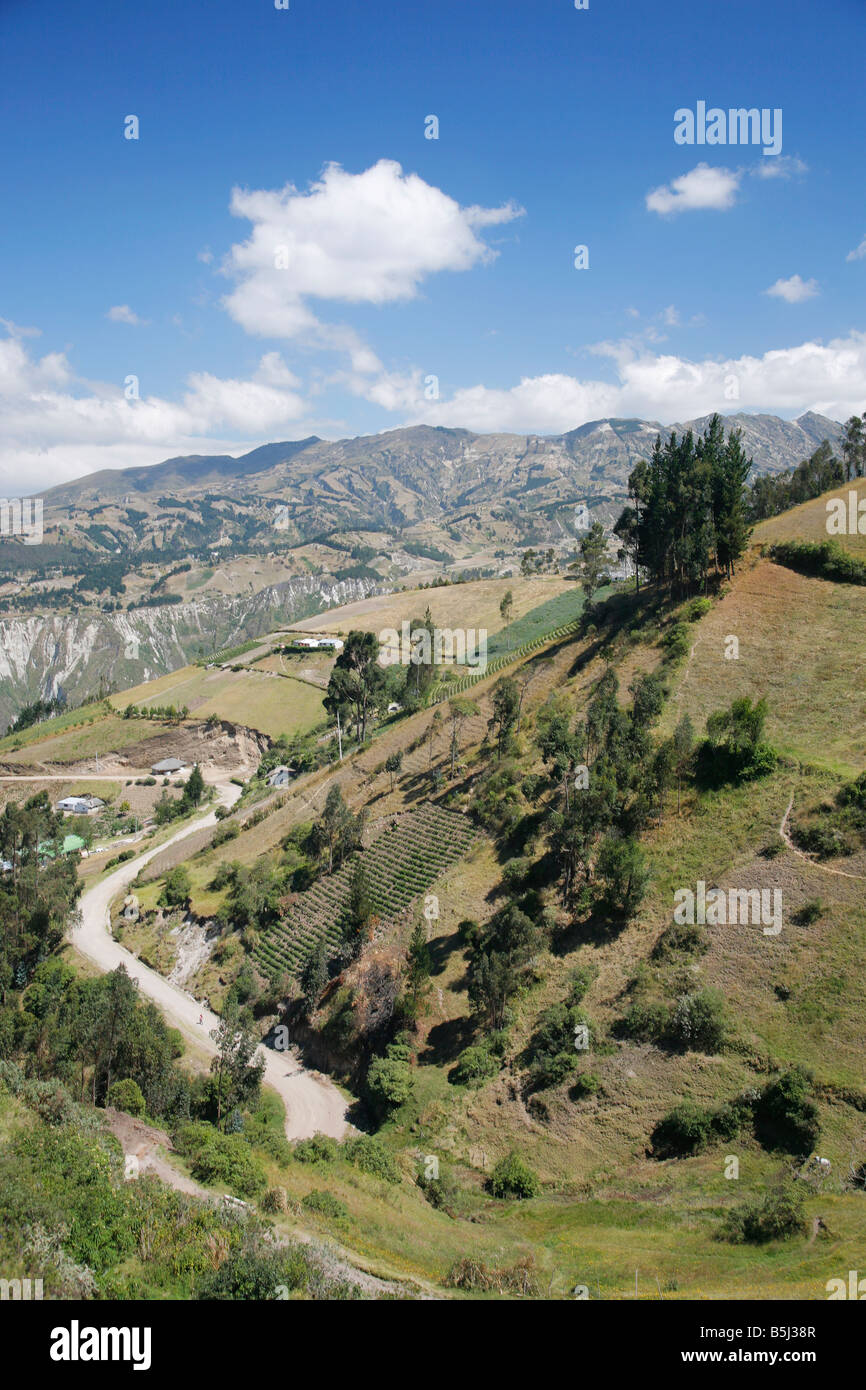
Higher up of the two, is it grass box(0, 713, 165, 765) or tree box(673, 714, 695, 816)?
tree box(673, 714, 695, 816)

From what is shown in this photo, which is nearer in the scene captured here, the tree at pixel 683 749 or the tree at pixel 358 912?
the tree at pixel 683 749

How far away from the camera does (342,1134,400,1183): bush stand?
29.4 metres

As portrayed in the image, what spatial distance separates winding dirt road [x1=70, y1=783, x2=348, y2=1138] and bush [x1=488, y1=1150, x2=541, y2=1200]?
32.4 ft

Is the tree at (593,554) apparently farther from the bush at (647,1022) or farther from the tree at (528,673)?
the bush at (647,1022)

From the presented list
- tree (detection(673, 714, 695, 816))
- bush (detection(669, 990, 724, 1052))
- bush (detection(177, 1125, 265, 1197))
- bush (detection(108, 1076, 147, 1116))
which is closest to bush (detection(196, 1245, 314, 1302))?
bush (detection(177, 1125, 265, 1197))

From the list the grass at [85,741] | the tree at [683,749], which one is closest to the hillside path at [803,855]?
the tree at [683,749]

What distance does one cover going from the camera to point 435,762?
209 ft

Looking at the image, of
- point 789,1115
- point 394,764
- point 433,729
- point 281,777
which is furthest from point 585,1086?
point 281,777

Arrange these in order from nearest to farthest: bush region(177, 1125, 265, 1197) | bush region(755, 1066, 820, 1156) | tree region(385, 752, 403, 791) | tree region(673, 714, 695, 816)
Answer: bush region(755, 1066, 820, 1156)
bush region(177, 1125, 265, 1197)
tree region(673, 714, 695, 816)
tree region(385, 752, 403, 791)

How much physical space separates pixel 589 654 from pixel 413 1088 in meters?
42.3

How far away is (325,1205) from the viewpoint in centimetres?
2466

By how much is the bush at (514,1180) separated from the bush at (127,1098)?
16.2 meters

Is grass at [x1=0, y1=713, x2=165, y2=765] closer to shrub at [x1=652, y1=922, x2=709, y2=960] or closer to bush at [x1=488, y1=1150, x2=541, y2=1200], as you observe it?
shrub at [x1=652, y1=922, x2=709, y2=960]

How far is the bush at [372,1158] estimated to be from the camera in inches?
1158
